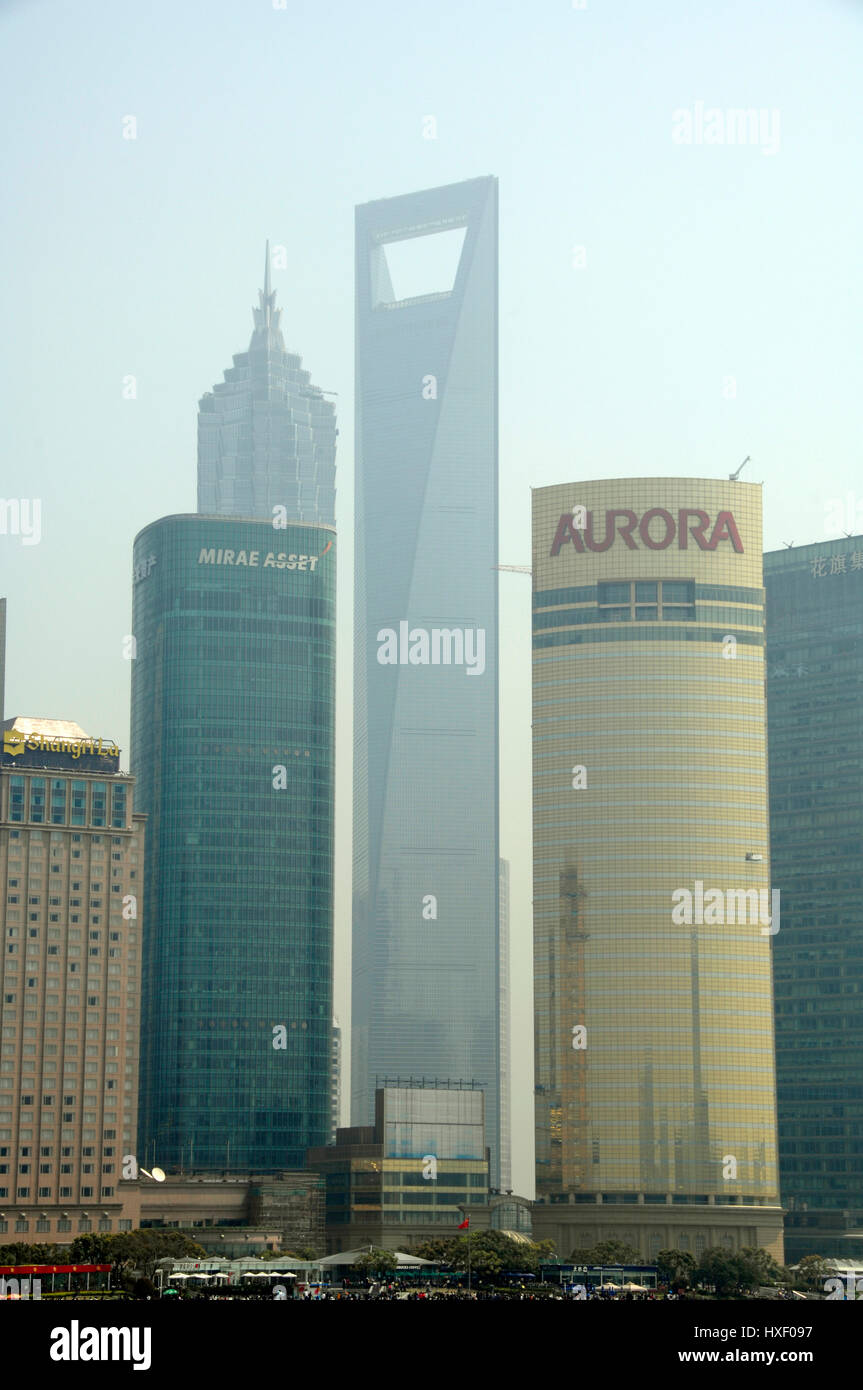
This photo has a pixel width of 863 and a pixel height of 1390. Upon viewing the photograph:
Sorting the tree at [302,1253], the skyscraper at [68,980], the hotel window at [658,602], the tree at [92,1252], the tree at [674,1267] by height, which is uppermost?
the hotel window at [658,602]

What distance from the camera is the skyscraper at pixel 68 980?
440 feet

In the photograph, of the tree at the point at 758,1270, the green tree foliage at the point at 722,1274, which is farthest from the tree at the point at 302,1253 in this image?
the tree at the point at 758,1270

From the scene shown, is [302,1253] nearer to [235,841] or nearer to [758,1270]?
[758,1270]

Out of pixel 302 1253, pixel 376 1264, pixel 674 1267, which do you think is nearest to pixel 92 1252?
pixel 376 1264

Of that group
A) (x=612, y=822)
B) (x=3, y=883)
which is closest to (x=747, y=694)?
(x=612, y=822)

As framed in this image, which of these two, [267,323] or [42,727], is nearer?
[42,727]

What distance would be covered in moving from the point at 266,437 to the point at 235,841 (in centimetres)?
4913

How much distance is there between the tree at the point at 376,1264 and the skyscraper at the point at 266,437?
8924 cm

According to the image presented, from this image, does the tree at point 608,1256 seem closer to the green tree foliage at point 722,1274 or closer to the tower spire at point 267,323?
the green tree foliage at point 722,1274

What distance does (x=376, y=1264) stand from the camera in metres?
108

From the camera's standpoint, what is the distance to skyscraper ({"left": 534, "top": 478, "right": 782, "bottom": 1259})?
13225 cm
